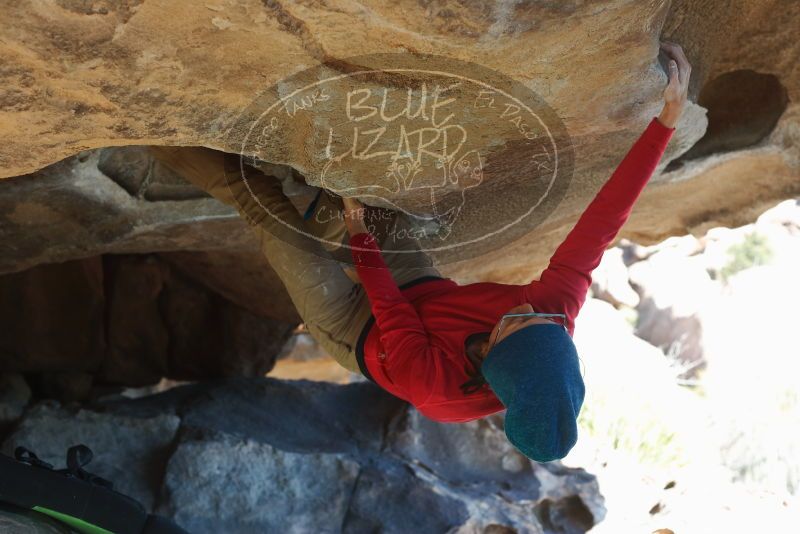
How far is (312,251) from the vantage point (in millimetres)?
2320

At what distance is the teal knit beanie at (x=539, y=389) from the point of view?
161cm

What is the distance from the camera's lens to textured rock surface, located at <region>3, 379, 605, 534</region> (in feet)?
9.70

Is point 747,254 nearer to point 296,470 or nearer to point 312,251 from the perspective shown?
point 296,470

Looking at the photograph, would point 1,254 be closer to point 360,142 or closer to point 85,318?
point 85,318

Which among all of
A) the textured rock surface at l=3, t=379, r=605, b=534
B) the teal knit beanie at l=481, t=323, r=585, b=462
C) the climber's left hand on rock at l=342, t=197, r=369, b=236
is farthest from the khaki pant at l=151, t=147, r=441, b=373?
the textured rock surface at l=3, t=379, r=605, b=534

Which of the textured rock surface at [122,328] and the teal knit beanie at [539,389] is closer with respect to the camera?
the teal knit beanie at [539,389]

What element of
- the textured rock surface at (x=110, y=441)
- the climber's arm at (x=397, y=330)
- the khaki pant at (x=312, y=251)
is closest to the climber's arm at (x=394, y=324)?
the climber's arm at (x=397, y=330)

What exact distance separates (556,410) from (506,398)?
4.4 inches

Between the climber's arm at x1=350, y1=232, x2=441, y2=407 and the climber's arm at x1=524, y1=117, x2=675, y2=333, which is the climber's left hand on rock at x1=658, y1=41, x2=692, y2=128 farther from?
the climber's arm at x1=350, y1=232, x2=441, y2=407

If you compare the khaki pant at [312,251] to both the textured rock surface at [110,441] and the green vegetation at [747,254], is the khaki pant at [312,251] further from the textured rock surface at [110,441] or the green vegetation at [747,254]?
the green vegetation at [747,254]

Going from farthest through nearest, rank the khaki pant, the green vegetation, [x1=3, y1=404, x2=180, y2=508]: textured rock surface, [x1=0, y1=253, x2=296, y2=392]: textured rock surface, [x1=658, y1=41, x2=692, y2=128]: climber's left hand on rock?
1. the green vegetation
2. [x1=0, y1=253, x2=296, y2=392]: textured rock surface
3. [x1=3, y1=404, x2=180, y2=508]: textured rock surface
4. the khaki pant
5. [x1=658, y1=41, x2=692, y2=128]: climber's left hand on rock

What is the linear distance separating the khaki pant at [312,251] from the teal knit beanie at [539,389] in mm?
619

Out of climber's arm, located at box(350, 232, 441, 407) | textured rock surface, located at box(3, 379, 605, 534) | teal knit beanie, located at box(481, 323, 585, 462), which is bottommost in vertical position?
textured rock surface, located at box(3, 379, 605, 534)

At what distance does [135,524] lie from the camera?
7.94ft
